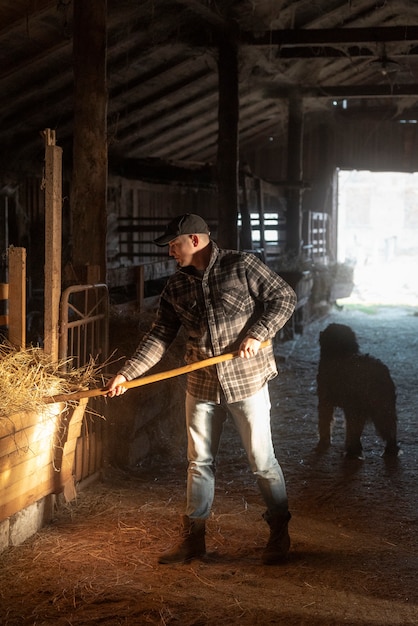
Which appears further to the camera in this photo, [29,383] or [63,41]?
[63,41]

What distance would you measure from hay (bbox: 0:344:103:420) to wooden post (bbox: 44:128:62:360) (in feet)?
0.54

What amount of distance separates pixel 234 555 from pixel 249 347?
52.1 inches

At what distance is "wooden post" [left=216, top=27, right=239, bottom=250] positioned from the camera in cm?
1121

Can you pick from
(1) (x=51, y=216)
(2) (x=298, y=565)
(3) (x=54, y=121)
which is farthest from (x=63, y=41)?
(2) (x=298, y=565)

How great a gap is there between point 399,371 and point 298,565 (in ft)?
22.7

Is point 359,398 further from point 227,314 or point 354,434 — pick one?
point 227,314

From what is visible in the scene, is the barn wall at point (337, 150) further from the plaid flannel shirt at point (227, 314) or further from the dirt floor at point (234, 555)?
the plaid flannel shirt at point (227, 314)

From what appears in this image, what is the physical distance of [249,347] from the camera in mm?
4020

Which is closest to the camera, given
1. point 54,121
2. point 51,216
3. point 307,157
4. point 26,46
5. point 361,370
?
point 51,216

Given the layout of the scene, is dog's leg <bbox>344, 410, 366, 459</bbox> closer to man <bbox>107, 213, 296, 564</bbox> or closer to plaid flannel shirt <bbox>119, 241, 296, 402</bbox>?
man <bbox>107, 213, 296, 564</bbox>

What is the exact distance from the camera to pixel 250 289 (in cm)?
434

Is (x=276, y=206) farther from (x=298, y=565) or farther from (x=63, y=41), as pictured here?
(x=298, y=565)

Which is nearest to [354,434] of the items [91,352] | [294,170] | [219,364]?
[91,352]

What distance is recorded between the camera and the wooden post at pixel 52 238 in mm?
4863
